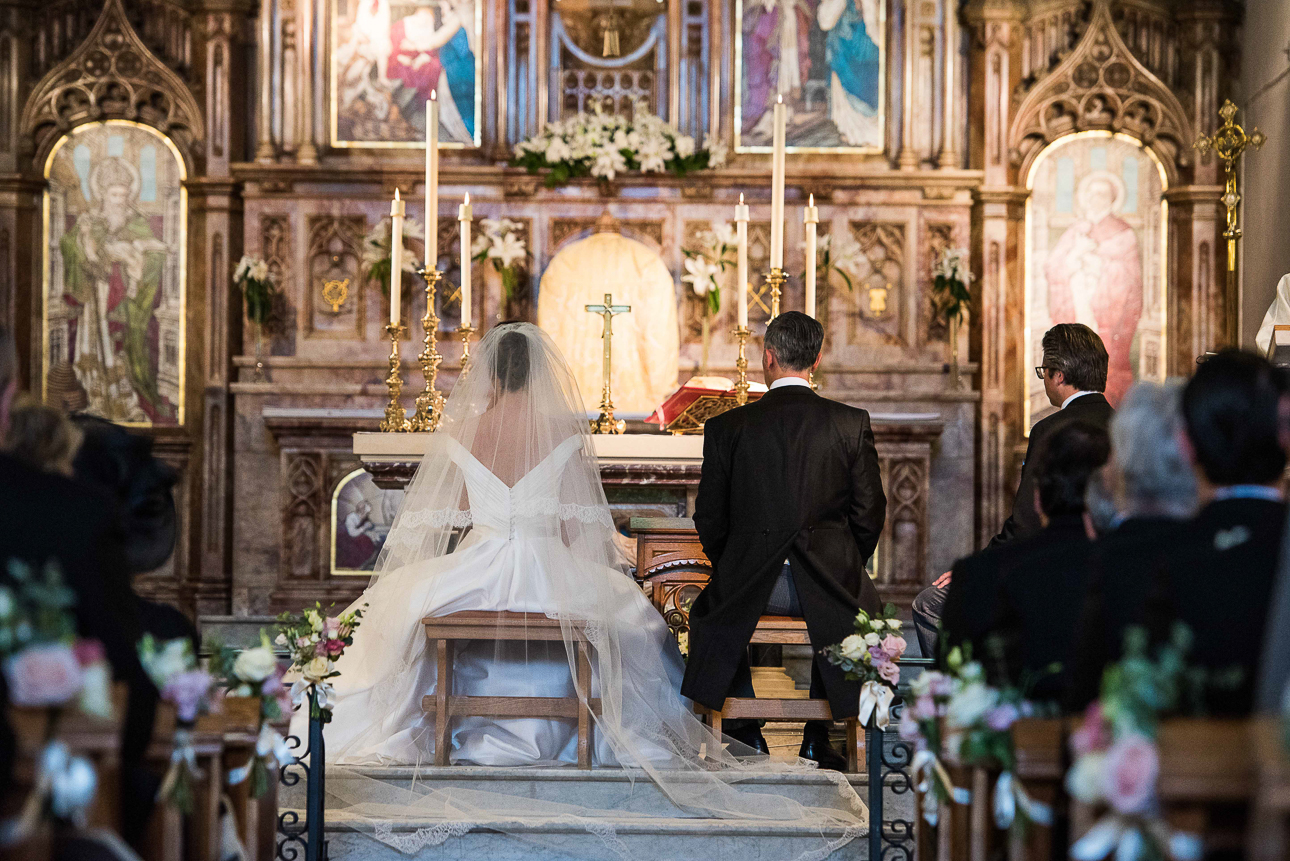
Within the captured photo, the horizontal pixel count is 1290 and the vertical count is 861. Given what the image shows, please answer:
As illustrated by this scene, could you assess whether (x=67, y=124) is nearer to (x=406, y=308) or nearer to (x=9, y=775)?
(x=406, y=308)

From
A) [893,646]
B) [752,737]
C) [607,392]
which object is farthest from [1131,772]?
[607,392]

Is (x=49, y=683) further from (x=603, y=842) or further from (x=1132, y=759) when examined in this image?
(x=603, y=842)

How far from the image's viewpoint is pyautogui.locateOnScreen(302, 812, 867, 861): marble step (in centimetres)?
492

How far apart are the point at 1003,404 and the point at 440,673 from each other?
17.5ft

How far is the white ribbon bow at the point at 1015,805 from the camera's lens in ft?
10.3

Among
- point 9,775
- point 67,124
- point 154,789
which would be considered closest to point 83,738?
point 9,775

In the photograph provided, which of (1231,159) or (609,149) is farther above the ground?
(609,149)

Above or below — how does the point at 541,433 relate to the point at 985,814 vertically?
above

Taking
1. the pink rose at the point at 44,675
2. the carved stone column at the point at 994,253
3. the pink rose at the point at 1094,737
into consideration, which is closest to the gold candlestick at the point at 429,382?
the carved stone column at the point at 994,253

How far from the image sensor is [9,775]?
8.69 feet

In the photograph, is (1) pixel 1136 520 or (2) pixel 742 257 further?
(2) pixel 742 257

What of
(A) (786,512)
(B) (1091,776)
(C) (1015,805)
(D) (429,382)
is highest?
(D) (429,382)

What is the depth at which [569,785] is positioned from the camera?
537 cm

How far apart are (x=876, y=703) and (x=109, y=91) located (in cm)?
747
